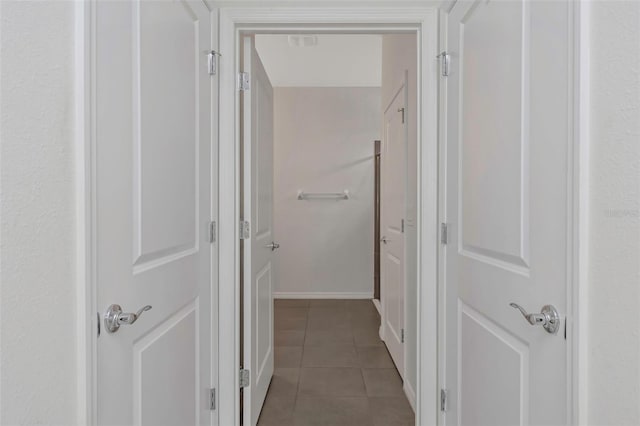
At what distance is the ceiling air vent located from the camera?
355cm

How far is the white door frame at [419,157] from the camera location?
70.6 inches

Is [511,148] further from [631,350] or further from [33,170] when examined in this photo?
[33,170]

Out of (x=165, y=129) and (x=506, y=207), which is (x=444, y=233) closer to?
(x=506, y=207)

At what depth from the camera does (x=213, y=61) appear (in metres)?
1.73

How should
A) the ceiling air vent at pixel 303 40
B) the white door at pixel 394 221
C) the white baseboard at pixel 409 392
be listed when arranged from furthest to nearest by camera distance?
the ceiling air vent at pixel 303 40 → the white door at pixel 394 221 → the white baseboard at pixel 409 392

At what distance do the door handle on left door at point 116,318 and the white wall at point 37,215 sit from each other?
0.30 feet

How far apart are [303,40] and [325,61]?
2.10 feet

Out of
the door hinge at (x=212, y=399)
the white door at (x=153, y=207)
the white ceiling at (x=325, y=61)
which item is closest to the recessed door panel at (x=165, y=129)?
the white door at (x=153, y=207)

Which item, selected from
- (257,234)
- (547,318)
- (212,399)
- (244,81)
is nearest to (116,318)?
(212,399)

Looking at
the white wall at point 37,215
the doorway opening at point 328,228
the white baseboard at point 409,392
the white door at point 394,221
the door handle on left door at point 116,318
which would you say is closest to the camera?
the white wall at point 37,215

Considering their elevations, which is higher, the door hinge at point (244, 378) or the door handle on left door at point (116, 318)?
the door handle on left door at point (116, 318)

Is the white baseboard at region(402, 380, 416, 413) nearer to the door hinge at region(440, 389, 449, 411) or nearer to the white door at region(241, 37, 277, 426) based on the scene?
the door hinge at region(440, 389, 449, 411)

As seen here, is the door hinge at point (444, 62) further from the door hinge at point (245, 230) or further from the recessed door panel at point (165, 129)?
the door hinge at point (245, 230)

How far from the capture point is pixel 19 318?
743mm
